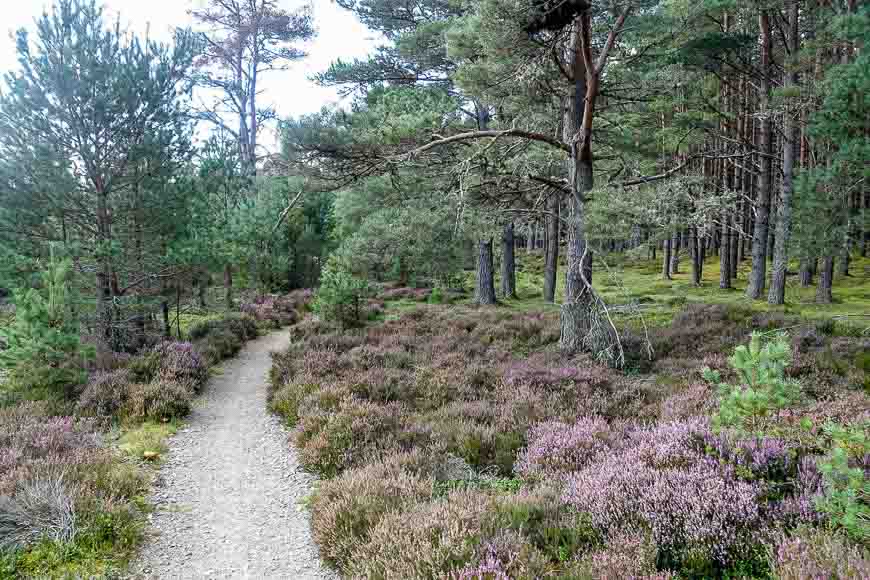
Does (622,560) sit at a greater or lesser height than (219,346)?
greater

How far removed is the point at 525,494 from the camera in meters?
4.56

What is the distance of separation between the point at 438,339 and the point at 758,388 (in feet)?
29.1

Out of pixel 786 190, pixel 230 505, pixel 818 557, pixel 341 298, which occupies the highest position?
pixel 786 190

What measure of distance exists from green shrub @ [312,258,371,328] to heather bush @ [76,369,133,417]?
6.21 metres

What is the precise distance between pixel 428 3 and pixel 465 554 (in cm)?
1645

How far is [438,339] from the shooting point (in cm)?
1256

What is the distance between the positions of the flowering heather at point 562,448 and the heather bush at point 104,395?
22.3 ft

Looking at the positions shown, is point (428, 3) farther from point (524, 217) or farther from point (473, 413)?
point (473, 413)

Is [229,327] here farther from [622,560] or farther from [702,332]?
[622,560]

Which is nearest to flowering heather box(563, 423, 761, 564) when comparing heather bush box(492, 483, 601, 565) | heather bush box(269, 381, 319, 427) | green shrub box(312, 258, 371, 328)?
heather bush box(492, 483, 601, 565)

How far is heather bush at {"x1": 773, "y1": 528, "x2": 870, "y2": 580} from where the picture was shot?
2625 millimetres

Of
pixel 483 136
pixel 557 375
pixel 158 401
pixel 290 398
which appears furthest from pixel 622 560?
pixel 158 401

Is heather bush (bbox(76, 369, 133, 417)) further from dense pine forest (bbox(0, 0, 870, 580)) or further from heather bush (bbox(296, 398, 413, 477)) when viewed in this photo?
heather bush (bbox(296, 398, 413, 477))

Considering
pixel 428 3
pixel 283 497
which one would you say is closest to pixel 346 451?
pixel 283 497
